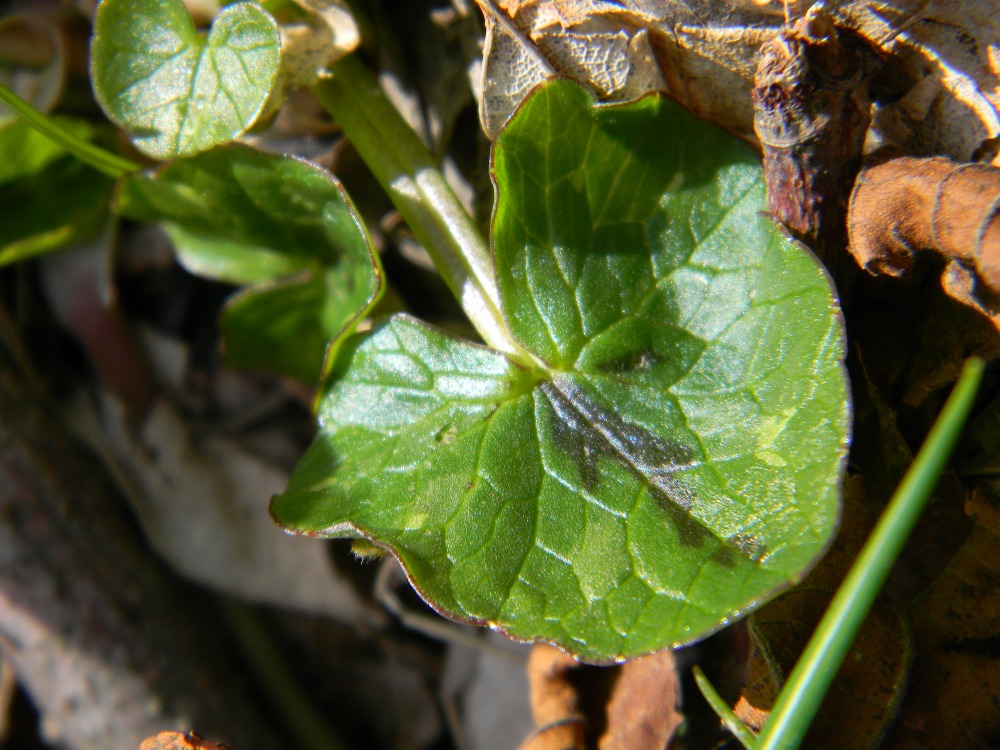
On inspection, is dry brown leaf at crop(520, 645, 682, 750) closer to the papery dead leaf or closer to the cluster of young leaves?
the cluster of young leaves

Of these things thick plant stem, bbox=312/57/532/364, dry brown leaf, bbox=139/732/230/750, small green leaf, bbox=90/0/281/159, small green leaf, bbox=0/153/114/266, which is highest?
small green leaf, bbox=90/0/281/159

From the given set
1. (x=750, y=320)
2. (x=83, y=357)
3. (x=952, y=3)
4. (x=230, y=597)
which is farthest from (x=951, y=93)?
(x=83, y=357)

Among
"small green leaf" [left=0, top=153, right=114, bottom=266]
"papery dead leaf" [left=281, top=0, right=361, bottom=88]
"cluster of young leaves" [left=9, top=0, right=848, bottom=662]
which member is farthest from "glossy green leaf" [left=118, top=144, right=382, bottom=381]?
"small green leaf" [left=0, top=153, right=114, bottom=266]

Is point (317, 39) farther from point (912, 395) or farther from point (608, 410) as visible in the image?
point (912, 395)

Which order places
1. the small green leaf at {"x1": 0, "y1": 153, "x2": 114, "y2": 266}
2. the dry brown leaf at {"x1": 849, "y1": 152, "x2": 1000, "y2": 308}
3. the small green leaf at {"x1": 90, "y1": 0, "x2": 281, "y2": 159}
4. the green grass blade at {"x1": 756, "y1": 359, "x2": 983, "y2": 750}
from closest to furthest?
the green grass blade at {"x1": 756, "y1": 359, "x2": 983, "y2": 750} → the dry brown leaf at {"x1": 849, "y1": 152, "x2": 1000, "y2": 308} → the small green leaf at {"x1": 90, "y1": 0, "x2": 281, "y2": 159} → the small green leaf at {"x1": 0, "y1": 153, "x2": 114, "y2": 266}

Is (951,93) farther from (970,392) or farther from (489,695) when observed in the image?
(489,695)

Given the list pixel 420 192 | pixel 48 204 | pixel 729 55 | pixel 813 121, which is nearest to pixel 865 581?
pixel 813 121
